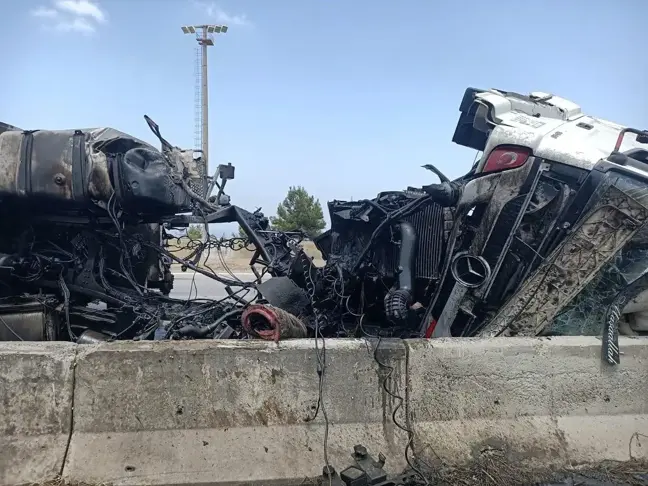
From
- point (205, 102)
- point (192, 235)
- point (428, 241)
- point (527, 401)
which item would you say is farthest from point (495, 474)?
point (205, 102)

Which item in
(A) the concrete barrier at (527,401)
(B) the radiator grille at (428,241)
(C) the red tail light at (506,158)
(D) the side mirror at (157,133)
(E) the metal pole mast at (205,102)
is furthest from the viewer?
(E) the metal pole mast at (205,102)

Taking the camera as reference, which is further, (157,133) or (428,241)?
(157,133)

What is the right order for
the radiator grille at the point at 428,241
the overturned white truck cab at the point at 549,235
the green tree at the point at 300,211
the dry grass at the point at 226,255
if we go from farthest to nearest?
the green tree at the point at 300,211, the dry grass at the point at 226,255, the radiator grille at the point at 428,241, the overturned white truck cab at the point at 549,235

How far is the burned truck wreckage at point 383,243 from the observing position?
331cm

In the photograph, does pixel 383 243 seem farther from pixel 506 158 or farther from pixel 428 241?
pixel 506 158

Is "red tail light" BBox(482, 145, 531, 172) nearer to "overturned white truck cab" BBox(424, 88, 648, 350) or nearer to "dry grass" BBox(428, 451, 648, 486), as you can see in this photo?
"overturned white truck cab" BBox(424, 88, 648, 350)

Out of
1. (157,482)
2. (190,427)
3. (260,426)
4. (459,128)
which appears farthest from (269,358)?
(459,128)

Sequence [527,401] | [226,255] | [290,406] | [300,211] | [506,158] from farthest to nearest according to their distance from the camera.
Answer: [300,211]
[226,255]
[506,158]
[527,401]
[290,406]

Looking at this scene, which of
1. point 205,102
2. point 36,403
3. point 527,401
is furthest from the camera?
point 205,102

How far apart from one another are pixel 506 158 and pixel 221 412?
8.78 ft

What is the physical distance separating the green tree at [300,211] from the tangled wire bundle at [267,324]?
2957cm

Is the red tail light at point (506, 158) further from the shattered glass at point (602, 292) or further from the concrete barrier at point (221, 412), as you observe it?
the concrete barrier at point (221, 412)

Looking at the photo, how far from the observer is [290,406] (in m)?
2.67

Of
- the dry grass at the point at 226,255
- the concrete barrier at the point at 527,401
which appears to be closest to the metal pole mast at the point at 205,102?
the dry grass at the point at 226,255
